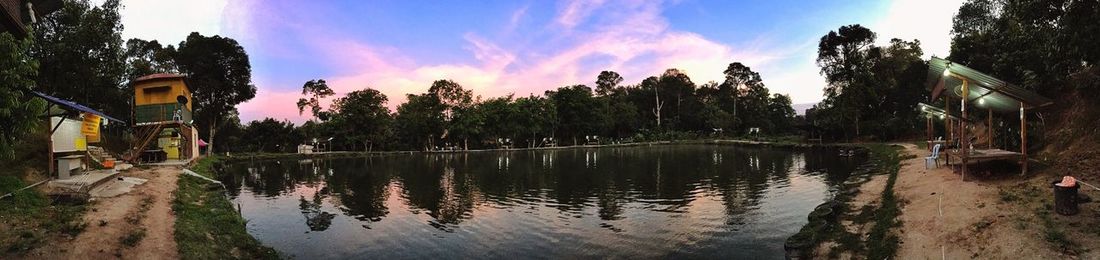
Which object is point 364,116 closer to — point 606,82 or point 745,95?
point 606,82

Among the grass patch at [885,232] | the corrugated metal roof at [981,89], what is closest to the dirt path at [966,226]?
the grass patch at [885,232]

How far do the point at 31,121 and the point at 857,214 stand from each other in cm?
1846

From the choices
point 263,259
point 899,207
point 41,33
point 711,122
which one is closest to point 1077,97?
point 899,207

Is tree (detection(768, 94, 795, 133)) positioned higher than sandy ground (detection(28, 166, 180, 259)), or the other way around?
tree (detection(768, 94, 795, 133))

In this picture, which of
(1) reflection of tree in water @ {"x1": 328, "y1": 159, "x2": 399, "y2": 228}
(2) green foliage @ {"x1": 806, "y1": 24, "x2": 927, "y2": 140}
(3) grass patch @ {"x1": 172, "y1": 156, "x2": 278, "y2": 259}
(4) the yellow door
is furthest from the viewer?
(2) green foliage @ {"x1": 806, "y1": 24, "x2": 927, "y2": 140}

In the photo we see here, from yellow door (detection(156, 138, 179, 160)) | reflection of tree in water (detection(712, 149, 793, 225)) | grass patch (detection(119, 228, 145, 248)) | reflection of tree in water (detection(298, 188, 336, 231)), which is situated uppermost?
yellow door (detection(156, 138, 179, 160))

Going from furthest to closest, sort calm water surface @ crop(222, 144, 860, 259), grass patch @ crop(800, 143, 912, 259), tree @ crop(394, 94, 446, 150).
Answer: tree @ crop(394, 94, 446, 150)
calm water surface @ crop(222, 144, 860, 259)
grass patch @ crop(800, 143, 912, 259)

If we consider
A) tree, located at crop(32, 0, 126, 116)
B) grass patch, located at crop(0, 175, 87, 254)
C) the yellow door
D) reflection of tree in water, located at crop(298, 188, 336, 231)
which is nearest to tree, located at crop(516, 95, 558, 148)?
the yellow door

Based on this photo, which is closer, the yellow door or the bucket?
the bucket

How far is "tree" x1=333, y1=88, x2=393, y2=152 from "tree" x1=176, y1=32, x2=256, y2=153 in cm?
1344

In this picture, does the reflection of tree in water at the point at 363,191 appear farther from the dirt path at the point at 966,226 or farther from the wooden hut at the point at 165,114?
the dirt path at the point at 966,226

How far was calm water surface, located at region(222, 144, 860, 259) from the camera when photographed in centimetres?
1366

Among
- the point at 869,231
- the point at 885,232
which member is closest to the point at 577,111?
the point at 869,231

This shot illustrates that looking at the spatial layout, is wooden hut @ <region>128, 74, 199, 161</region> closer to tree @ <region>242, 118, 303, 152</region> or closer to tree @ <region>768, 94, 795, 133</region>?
tree @ <region>242, 118, 303, 152</region>
